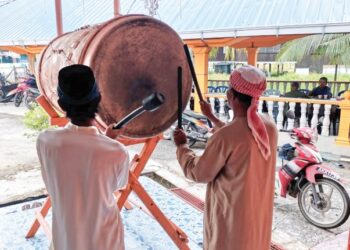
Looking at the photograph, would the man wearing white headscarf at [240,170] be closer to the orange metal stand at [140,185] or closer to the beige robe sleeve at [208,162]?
the beige robe sleeve at [208,162]

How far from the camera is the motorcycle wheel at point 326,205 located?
293 cm

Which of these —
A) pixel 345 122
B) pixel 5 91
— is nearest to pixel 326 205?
pixel 345 122

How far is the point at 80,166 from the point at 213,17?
5619 mm

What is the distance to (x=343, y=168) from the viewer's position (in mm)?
4559

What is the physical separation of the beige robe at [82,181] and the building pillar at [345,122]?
4570 millimetres

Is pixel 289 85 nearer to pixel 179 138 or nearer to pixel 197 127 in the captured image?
pixel 197 127

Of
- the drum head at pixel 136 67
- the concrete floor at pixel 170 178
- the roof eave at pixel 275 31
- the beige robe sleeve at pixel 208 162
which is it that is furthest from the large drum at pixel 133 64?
the roof eave at pixel 275 31

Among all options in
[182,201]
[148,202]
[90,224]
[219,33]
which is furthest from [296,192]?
[219,33]

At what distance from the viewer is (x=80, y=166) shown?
1360mm

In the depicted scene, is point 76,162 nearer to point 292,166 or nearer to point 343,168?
point 292,166

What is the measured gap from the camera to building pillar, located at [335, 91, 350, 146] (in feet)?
16.8

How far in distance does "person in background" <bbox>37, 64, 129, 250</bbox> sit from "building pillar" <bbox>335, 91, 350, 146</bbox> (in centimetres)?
457

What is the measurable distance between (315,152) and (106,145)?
94.9 inches

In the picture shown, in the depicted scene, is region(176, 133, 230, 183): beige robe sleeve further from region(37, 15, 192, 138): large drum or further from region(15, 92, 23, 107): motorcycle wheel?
region(15, 92, 23, 107): motorcycle wheel
